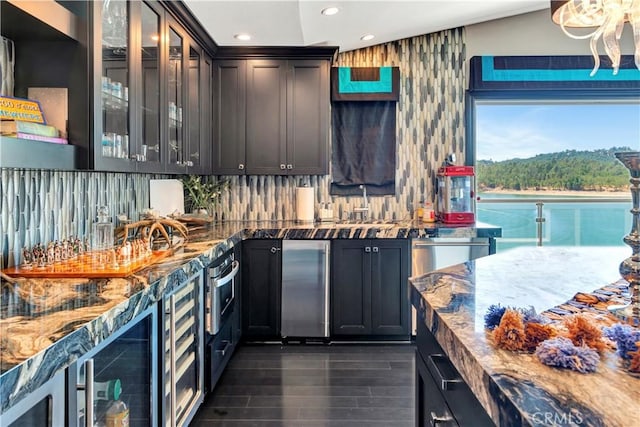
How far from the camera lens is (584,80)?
4.16 meters

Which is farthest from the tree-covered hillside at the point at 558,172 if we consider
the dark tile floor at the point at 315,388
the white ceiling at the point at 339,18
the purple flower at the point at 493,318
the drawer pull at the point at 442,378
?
the purple flower at the point at 493,318

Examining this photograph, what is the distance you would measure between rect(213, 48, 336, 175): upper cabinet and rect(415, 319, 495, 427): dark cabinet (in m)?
2.56

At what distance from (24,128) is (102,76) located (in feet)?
1.56

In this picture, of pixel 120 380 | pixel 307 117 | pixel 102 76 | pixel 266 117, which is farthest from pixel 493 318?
pixel 266 117

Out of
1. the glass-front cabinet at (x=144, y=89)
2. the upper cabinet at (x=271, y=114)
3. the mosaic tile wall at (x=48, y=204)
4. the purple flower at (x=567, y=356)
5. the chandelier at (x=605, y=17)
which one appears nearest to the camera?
the purple flower at (x=567, y=356)

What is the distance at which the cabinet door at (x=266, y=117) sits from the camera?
382 cm

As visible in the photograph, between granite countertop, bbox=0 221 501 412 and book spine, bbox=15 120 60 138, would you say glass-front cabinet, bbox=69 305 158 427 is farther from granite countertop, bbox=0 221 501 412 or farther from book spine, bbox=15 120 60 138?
book spine, bbox=15 120 60 138

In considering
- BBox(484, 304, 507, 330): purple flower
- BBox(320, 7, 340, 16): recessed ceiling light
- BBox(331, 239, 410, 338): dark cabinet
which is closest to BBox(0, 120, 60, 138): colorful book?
BBox(484, 304, 507, 330): purple flower

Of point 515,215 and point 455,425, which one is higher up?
point 515,215

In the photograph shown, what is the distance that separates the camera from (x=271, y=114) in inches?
151

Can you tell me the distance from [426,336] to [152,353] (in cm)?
108

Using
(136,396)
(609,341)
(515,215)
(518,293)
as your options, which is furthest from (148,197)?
(515,215)

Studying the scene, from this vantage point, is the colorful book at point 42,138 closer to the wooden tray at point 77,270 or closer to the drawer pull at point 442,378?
the wooden tray at point 77,270

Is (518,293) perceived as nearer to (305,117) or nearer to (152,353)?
(152,353)
